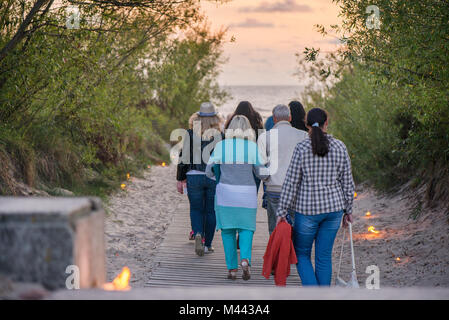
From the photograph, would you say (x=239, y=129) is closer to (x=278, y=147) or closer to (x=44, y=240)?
(x=278, y=147)

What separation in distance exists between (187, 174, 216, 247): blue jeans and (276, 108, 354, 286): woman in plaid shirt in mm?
2754

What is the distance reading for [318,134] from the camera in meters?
4.93

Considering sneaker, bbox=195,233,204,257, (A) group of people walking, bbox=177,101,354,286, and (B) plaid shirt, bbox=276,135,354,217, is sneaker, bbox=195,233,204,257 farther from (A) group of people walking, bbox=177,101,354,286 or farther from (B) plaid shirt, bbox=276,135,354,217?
(B) plaid shirt, bbox=276,135,354,217

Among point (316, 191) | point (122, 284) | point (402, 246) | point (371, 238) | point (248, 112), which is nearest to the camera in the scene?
point (122, 284)

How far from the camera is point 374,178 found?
41.1 feet

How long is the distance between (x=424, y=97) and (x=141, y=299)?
5.29m

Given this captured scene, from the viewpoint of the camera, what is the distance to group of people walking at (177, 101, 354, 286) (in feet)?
16.1

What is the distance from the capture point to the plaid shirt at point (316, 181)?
16.0ft

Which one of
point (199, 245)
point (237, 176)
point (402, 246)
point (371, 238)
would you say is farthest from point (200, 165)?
point (371, 238)

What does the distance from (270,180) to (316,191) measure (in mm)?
1728

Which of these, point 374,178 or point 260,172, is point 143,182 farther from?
point 260,172

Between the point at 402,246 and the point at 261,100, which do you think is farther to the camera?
the point at 261,100
